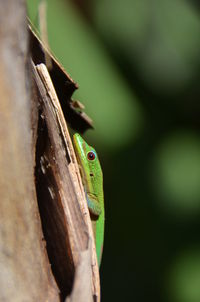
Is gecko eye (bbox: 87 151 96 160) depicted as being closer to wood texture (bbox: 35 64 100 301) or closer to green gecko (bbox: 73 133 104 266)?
green gecko (bbox: 73 133 104 266)

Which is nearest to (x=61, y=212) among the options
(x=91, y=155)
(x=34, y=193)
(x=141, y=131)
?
(x=34, y=193)

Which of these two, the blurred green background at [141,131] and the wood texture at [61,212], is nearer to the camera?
the wood texture at [61,212]

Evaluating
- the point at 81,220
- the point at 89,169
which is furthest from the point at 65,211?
the point at 89,169

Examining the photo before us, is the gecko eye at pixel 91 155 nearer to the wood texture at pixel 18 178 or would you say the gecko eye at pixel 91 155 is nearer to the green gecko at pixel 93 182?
the green gecko at pixel 93 182

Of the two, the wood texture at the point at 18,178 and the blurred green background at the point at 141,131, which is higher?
the wood texture at the point at 18,178

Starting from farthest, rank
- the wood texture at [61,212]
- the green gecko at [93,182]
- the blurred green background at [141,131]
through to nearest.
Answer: the blurred green background at [141,131] < the green gecko at [93,182] < the wood texture at [61,212]

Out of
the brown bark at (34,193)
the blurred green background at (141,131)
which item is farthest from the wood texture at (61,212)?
the blurred green background at (141,131)

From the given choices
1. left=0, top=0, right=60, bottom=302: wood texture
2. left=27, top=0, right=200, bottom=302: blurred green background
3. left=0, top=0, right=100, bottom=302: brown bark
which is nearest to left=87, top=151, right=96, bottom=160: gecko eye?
left=27, top=0, right=200, bottom=302: blurred green background

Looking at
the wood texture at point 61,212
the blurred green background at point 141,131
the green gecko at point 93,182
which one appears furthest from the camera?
the blurred green background at point 141,131

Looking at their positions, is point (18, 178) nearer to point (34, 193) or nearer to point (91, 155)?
point (34, 193)
